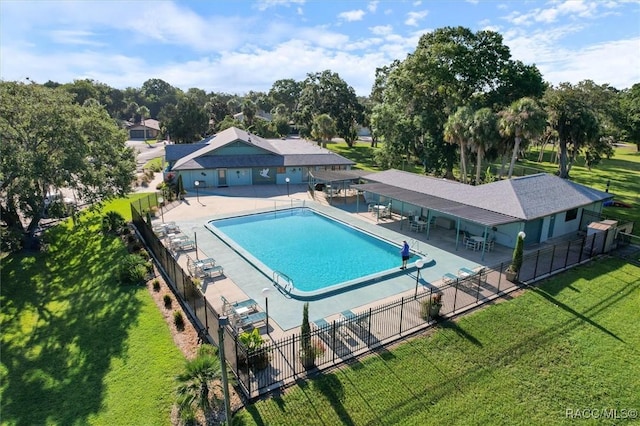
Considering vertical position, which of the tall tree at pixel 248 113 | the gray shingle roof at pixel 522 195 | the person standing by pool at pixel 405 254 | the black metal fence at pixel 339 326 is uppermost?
the tall tree at pixel 248 113

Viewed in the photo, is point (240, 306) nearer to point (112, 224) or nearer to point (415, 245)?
point (415, 245)

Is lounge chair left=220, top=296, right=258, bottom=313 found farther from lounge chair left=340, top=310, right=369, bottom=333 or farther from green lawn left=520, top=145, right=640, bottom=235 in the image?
green lawn left=520, top=145, right=640, bottom=235

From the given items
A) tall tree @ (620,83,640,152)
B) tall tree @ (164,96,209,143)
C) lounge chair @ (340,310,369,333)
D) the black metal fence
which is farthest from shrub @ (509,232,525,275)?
tall tree @ (620,83,640,152)

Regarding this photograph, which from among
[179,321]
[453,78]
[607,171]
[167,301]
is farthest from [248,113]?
[179,321]

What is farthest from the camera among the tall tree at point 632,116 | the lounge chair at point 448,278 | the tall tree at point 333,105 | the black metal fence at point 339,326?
the tall tree at point 333,105

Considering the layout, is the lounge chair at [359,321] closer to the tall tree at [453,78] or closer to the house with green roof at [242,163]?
the house with green roof at [242,163]

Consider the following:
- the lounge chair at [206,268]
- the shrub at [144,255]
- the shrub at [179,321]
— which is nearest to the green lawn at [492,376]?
the shrub at [179,321]

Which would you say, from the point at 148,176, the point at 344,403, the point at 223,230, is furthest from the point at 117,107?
the point at 344,403
